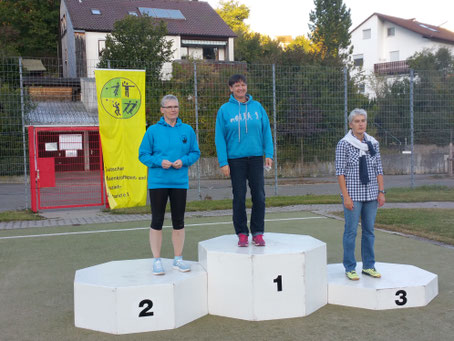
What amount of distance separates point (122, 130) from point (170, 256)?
512cm

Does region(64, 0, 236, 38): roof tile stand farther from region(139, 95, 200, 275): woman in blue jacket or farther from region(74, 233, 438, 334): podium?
region(74, 233, 438, 334): podium

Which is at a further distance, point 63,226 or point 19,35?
point 19,35

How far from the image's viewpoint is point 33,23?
138ft

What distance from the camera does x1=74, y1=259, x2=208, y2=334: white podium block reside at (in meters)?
4.07

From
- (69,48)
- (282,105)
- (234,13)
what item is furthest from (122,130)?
(234,13)

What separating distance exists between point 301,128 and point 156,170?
8.47 m

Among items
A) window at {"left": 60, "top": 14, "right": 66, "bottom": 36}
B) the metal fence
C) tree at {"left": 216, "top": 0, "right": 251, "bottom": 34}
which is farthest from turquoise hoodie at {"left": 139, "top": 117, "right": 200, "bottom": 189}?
tree at {"left": 216, "top": 0, "right": 251, "bottom": 34}

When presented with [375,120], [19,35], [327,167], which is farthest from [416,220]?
[19,35]

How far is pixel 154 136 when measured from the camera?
4820 mm

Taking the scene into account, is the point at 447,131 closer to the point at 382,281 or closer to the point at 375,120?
the point at 375,120

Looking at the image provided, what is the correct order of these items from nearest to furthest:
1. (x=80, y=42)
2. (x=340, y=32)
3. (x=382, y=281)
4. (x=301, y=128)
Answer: (x=382, y=281) → (x=301, y=128) → (x=80, y=42) → (x=340, y=32)

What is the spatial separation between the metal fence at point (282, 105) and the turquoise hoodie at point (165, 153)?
6.90m

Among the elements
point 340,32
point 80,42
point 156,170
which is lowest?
point 156,170

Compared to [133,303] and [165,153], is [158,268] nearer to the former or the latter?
[133,303]
